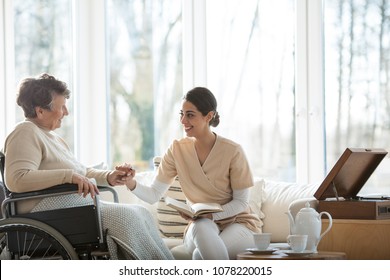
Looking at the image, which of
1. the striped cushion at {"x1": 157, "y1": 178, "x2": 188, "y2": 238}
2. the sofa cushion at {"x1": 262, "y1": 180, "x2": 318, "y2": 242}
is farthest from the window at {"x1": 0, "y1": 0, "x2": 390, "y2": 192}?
the striped cushion at {"x1": 157, "y1": 178, "x2": 188, "y2": 238}

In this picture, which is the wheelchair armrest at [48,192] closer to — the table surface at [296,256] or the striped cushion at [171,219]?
the table surface at [296,256]

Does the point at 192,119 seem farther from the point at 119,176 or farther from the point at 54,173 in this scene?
the point at 54,173

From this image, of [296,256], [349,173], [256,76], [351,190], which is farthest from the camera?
[256,76]

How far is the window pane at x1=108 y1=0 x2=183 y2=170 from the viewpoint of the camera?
528 cm

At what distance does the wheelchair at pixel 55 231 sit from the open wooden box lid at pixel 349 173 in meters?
1.02

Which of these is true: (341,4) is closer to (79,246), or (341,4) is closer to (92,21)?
(92,21)

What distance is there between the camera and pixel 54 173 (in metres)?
3.14

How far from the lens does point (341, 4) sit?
4746mm

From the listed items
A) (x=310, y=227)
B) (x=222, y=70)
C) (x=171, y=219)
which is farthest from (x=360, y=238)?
(x=222, y=70)

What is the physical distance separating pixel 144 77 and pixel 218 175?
6.36 feet

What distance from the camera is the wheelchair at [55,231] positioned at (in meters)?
3.03

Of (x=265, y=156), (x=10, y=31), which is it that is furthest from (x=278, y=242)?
(x=10, y=31)

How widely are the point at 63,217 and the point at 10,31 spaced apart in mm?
2126

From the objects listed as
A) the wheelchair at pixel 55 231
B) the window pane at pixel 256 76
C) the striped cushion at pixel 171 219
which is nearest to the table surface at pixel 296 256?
the wheelchair at pixel 55 231
